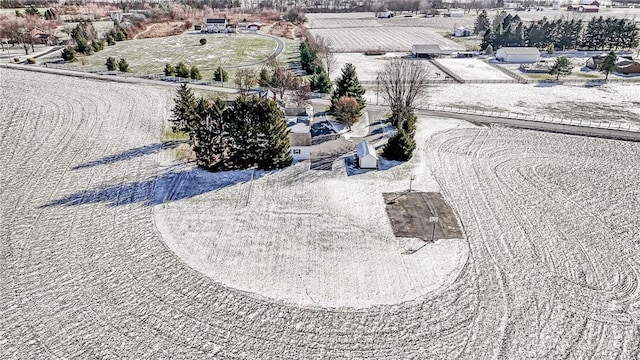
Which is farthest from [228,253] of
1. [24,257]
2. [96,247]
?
[24,257]

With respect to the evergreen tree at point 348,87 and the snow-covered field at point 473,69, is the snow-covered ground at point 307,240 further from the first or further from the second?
the snow-covered field at point 473,69

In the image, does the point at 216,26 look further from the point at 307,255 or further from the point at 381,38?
the point at 307,255

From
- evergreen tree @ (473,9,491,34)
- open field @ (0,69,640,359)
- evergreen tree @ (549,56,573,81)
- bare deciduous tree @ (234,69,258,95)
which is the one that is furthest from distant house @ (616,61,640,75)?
bare deciduous tree @ (234,69,258,95)

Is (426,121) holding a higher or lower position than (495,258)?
higher

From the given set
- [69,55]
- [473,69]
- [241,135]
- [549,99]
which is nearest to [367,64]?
[473,69]

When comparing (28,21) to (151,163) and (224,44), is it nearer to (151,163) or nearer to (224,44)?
(224,44)
